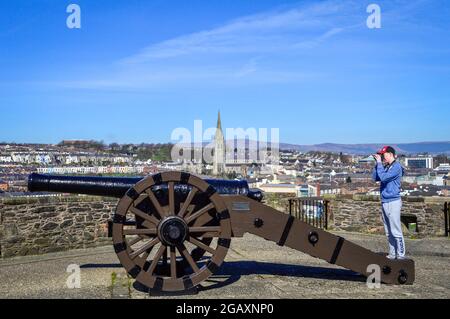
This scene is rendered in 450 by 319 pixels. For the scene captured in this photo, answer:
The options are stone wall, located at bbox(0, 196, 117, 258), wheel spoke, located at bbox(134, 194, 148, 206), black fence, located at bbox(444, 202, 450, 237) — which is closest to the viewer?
wheel spoke, located at bbox(134, 194, 148, 206)

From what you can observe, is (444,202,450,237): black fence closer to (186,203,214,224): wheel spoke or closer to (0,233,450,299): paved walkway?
(0,233,450,299): paved walkway

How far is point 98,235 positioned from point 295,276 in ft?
17.4

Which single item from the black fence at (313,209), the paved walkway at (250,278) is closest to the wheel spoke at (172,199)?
the paved walkway at (250,278)

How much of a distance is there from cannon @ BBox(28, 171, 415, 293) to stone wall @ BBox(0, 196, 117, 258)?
133 inches

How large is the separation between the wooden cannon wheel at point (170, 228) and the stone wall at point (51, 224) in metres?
4.62

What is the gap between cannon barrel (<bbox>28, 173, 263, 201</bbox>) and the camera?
655 centimetres

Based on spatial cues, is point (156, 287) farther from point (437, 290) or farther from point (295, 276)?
point (437, 290)

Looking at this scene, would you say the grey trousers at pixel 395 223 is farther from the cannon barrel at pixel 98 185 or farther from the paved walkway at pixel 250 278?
the cannon barrel at pixel 98 185

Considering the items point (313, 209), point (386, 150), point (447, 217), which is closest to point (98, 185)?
point (386, 150)

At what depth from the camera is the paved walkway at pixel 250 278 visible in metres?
5.96

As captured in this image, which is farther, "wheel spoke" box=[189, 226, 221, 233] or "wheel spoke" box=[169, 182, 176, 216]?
"wheel spoke" box=[189, 226, 221, 233]

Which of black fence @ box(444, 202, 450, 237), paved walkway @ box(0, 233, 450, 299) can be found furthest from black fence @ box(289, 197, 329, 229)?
paved walkway @ box(0, 233, 450, 299)

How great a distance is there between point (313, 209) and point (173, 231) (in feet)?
25.1
